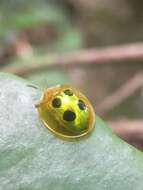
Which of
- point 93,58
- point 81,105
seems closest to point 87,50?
point 93,58

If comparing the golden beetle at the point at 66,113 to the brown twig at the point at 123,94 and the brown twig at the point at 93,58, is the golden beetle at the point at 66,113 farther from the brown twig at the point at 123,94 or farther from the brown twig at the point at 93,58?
the brown twig at the point at 123,94

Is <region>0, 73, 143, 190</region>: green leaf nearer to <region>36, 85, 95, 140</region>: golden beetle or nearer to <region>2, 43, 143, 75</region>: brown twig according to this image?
<region>36, 85, 95, 140</region>: golden beetle

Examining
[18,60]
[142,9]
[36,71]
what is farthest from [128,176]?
[142,9]

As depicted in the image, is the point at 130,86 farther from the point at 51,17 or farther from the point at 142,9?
the point at 142,9

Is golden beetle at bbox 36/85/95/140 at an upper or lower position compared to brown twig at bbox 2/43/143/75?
upper

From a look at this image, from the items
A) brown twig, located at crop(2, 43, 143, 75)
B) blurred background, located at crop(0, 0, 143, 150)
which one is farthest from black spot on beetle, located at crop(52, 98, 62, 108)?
brown twig, located at crop(2, 43, 143, 75)

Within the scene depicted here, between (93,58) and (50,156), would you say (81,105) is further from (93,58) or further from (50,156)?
(93,58)
